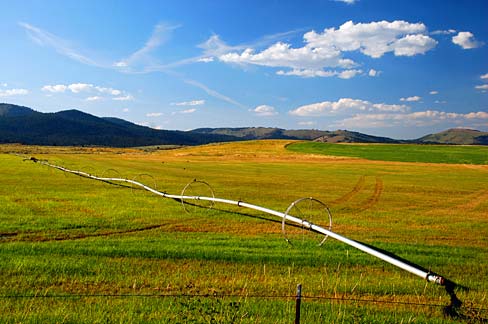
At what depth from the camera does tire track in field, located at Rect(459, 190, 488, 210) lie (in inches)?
1034

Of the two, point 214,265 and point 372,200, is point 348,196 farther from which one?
point 214,265

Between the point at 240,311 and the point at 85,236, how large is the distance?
865 centimetres

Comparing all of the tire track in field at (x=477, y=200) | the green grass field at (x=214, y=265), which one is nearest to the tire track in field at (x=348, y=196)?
the green grass field at (x=214, y=265)

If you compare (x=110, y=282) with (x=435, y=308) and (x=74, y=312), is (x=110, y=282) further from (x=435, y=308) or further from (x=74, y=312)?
(x=435, y=308)

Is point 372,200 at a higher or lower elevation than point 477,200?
higher

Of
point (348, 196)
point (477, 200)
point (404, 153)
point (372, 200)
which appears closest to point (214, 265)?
point (372, 200)

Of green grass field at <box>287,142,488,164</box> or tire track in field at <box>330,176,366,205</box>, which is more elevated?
green grass field at <box>287,142,488,164</box>

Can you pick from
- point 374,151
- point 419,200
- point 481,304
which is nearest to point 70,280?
point 481,304

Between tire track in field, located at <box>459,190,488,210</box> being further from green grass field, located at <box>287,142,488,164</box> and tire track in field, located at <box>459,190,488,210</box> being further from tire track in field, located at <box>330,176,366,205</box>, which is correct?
green grass field, located at <box>287,142,488,164</box>

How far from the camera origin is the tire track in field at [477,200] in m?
26.3

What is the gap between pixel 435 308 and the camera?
8.14 metres

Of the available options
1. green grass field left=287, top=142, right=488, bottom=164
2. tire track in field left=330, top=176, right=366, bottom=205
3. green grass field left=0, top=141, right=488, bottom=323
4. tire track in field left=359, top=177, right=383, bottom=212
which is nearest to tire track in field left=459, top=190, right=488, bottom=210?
green grass field left=0, top=141, right=488, bottom=323

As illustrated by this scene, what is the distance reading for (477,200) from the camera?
96.9 ft

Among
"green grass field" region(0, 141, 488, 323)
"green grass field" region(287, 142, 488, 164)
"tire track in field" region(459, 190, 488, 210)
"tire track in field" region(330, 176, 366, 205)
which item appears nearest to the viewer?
"green grass field" region(0, 141, 488, 323)
